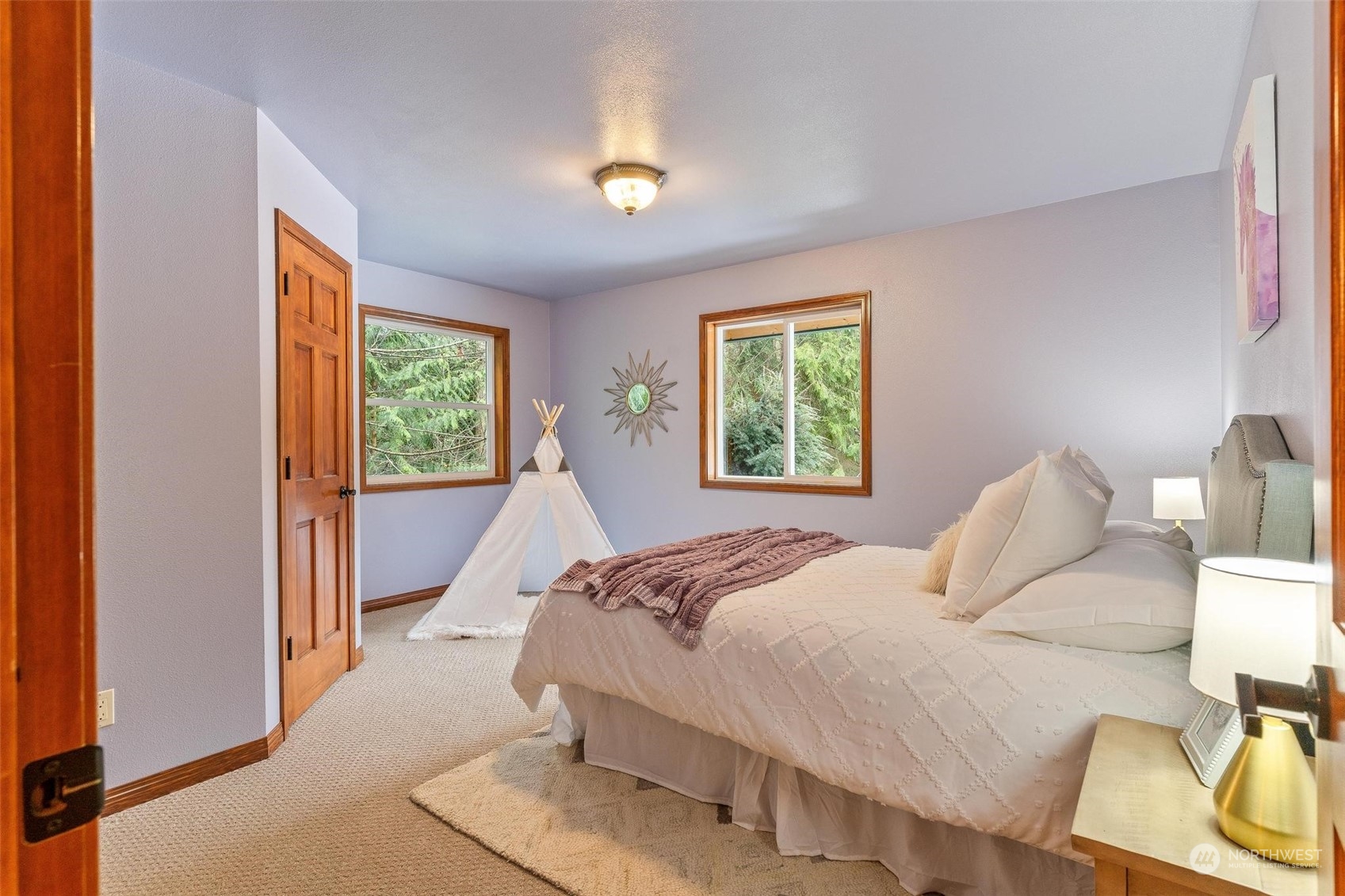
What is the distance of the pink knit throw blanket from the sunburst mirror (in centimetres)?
227

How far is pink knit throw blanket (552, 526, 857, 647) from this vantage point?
206 centimetres

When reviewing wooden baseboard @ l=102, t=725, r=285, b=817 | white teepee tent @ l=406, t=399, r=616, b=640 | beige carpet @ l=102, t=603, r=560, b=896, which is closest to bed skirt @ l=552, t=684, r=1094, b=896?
beige carpet @ l=102, t=603, r=560, b=896

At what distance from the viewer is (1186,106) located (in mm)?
2463

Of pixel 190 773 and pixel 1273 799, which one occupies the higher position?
pixel 1273 799

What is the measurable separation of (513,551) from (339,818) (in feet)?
7.07

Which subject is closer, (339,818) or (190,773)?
(339,818)

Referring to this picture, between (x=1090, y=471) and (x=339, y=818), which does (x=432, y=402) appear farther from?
(x=1090, y=471)

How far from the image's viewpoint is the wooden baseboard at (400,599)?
4523mm

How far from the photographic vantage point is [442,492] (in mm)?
5023

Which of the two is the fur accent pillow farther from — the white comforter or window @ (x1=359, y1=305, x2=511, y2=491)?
window @ (x1=359, y1=305, x2=511, y2=491)

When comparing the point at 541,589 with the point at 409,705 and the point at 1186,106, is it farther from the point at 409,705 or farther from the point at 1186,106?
the point at 1186,106

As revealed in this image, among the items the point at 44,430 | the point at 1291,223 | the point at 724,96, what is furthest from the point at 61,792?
the point at 724,96

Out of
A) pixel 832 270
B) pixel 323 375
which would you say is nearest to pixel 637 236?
pixel 832 270

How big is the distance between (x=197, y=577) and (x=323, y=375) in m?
1.17
